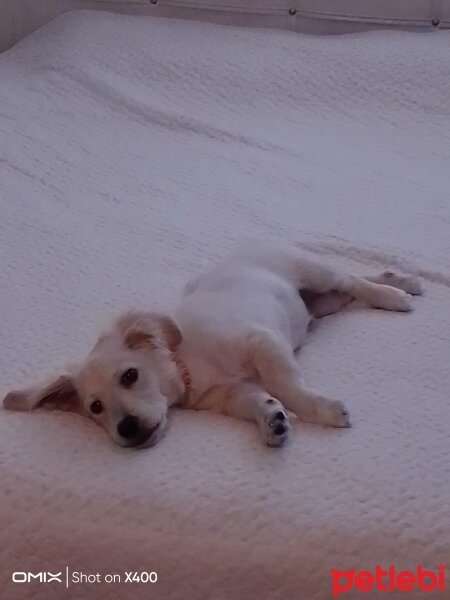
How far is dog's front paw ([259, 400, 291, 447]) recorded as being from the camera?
4.00 feet

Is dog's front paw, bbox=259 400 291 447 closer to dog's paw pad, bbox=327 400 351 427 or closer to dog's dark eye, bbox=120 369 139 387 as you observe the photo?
dog's paw pad, bbox=327 400 351 427

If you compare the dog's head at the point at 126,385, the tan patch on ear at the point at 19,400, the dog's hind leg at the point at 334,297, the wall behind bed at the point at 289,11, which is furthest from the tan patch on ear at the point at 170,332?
the wall behind bed at the point at 289,11

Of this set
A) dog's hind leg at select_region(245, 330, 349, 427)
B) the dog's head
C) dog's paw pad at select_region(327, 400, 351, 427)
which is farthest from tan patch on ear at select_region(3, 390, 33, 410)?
dog's paw pad at select_region(327, 400, 351, 427)

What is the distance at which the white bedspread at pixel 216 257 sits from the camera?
3.65 ft

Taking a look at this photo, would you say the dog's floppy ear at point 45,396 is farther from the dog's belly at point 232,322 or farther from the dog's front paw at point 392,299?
the dog's front paw at point 392,299

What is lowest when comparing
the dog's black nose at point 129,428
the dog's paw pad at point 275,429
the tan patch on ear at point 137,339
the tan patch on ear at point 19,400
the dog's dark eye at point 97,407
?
the tan patch on ear at point 19,400

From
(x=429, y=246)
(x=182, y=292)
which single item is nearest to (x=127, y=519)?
(x=182, y=292)

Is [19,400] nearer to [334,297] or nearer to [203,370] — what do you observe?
[203,370]

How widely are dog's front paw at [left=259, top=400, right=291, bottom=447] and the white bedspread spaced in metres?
0.02

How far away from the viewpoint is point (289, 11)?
2.90m

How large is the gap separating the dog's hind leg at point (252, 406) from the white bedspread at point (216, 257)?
0.07 feet

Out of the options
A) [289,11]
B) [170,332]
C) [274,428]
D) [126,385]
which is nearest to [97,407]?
[126,385]

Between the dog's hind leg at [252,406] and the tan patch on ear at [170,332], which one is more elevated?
the tan patch on ear at [170,332]

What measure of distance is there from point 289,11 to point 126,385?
1.92 m
